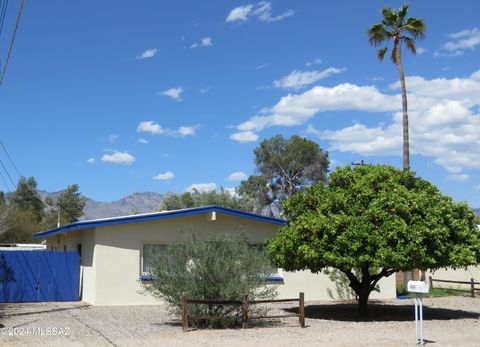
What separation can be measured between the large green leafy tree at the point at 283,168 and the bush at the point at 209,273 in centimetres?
4741

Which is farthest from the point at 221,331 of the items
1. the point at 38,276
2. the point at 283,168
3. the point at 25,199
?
the point at 25,199

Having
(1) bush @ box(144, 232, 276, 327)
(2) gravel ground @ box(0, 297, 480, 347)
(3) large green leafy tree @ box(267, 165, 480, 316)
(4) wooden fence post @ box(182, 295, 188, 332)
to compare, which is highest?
(3) large green leafy tree @ box(267, 165, 480, 316)

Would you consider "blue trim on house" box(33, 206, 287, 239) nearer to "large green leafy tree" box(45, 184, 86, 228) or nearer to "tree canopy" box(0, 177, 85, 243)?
"tree canopy" box(0, 177, 85, 243)

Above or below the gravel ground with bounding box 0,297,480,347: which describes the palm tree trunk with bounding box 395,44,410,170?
above

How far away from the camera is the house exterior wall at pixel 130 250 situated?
827 inches

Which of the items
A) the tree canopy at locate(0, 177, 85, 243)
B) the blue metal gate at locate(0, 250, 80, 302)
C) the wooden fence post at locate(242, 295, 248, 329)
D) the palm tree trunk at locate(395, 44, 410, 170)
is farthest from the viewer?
the tree canopy at locate(0, 177, 85, 243)

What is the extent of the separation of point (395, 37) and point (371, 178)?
46.3ft

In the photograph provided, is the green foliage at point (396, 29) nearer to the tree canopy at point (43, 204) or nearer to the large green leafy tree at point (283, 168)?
the large green leafy tree at point (283, 168)

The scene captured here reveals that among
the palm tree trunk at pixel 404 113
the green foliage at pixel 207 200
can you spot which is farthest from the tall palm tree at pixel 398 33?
the green foliage at pixel 207 200

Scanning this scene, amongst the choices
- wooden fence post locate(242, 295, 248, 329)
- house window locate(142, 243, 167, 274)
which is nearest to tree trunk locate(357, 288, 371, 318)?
wooden fence post locate(242, 295, 248, 329)

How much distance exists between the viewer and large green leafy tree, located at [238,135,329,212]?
63500 mm

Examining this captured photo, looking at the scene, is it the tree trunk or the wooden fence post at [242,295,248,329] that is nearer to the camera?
the wooden fence post at [242,295,248,329]

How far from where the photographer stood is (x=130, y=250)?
70.4 ft

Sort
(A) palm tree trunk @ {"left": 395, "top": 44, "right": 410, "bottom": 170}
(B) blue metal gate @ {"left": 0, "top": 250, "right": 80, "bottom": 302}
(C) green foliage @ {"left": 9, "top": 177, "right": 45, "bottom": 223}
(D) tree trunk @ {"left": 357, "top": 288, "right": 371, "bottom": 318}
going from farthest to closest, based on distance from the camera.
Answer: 1. (C) green foliage @ {"left": 9, "top": 177, "right": 45, "bottom": 223}
2. (A) palm tree trunk @ {"left": 395, "top": 44, "right": 410, "bottom": 170}
3. (B) blue metal gate @ {"left": 0, "top": 250, "right": 80, "bottom": 302}
4. (D) tree trunk @ {"left": 357, "top": 288, "right": 371, "bottom": 318}
